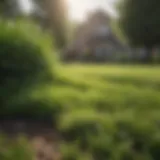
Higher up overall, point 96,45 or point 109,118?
point 96,45

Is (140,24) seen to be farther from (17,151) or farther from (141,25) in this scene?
(17,151)

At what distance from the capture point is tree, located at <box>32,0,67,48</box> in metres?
4.90

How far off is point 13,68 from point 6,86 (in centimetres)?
22

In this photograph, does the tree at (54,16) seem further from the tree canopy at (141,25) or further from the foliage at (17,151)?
the foliage at (17,151)

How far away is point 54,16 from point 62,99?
151 centimetres

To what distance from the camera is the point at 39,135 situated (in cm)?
399

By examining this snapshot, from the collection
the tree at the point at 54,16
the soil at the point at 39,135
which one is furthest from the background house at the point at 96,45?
the soil at the point at 39,135

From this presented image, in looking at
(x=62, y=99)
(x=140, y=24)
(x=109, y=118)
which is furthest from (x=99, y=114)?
(x=140, y=24)

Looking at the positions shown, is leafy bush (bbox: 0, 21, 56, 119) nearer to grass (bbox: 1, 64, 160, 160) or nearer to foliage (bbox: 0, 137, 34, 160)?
grass (bbox: 1, 64, 160, 160)

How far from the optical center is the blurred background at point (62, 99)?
3.64 m

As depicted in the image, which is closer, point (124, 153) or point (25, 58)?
point (124, 153)

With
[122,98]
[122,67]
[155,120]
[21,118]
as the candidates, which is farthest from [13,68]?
[122,67]

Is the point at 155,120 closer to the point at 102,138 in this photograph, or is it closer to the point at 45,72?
the point at 102,138

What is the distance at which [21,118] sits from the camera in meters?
4.43
